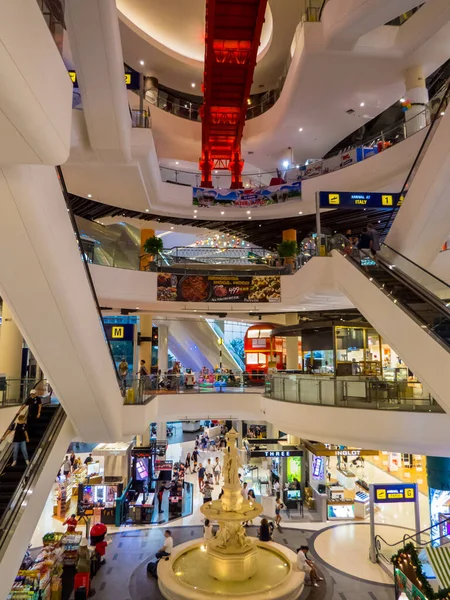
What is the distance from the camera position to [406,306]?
707 centimetres

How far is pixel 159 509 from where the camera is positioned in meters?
14.3

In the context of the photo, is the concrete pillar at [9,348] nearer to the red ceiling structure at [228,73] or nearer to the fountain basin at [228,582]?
the fountain basin at [228,582]

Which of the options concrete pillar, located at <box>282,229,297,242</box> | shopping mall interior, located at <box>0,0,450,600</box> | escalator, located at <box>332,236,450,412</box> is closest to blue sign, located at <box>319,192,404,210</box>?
shopping mall interior, located at <box>0,0,450,600</box>

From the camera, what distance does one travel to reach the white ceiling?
1617 centimetres

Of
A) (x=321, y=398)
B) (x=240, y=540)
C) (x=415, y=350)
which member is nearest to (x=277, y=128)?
(x=321, y=398)

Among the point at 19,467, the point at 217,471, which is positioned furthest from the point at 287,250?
the point at 19,467

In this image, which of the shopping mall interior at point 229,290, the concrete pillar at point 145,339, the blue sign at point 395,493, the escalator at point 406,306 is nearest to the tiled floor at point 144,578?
the shopping mall interior at point 229,290

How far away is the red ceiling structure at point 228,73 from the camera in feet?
37.4

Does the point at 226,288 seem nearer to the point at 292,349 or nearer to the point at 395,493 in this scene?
the point at 292,349

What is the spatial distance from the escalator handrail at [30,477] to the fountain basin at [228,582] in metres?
4.19

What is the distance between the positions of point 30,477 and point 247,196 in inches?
508

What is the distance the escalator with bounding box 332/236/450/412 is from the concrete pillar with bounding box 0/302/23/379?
1019 centimetres

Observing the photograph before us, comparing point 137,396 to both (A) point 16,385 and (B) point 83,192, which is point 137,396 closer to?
(A) point 16,385

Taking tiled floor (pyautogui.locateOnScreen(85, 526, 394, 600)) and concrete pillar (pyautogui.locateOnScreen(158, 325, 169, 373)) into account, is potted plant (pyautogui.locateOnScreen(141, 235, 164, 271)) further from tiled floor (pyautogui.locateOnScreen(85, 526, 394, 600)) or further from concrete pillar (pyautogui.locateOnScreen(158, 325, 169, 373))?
concrete pillar (pyautogui.locateOnScreen(158, 325, 169, 373))
